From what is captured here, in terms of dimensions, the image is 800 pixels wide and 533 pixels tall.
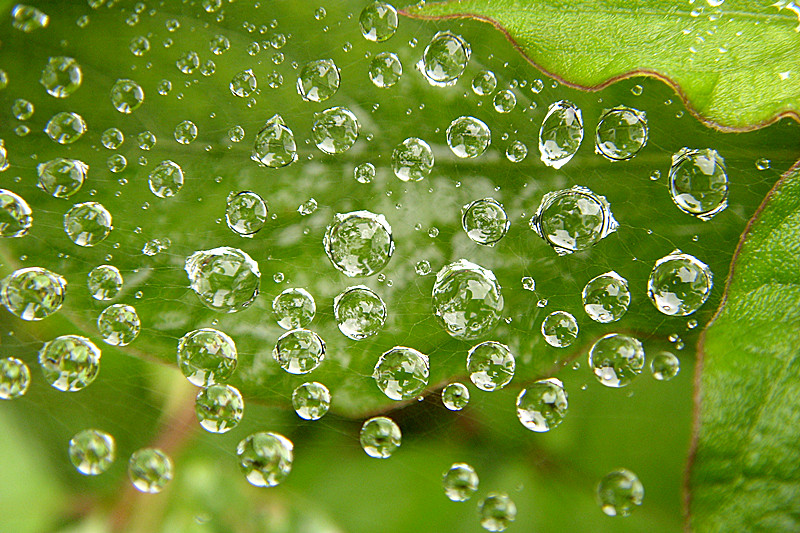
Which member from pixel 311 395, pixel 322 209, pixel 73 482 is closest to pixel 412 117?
pixel 322 209

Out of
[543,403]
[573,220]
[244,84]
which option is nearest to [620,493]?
[543,403]

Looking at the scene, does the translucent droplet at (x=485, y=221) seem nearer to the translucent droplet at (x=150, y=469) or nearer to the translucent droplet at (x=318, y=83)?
the translucent droplet at (x=318, y=83)

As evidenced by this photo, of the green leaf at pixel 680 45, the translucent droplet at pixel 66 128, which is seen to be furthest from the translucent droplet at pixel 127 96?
the green leaf at pixel 680 45

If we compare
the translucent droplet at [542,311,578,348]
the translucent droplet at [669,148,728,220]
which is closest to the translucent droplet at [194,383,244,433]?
the translucent droplet at [542,311,578,348]

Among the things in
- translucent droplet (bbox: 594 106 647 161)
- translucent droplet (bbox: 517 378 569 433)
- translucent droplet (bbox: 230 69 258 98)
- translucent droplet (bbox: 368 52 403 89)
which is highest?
translucent droplet (bbox: 594 106 647 161)

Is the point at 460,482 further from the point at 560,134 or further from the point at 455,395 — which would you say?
the point at 560,134

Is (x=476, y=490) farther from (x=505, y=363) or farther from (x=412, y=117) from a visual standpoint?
(x=412, y=117)

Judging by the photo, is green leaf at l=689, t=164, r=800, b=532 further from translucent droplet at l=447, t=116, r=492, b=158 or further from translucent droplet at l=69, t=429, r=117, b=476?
translucent droplet at l=69, t=429, r=117, b=476
